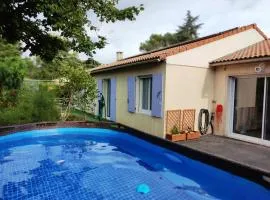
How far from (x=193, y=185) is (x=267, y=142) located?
14.1 ft

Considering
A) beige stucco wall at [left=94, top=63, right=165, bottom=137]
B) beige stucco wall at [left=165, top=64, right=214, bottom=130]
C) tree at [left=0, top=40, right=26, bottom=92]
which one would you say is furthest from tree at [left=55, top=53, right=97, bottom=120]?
tree at [left=0, top=40, right=26, bottom=92]

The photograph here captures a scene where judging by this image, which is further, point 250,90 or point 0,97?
point 0,97

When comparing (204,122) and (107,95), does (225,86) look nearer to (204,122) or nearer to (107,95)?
(204,122)

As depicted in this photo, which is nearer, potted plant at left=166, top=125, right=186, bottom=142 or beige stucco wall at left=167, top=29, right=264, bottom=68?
potted plant at left=166, top=125, right=186, bottom=142

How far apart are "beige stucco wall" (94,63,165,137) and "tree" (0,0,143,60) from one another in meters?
2.57

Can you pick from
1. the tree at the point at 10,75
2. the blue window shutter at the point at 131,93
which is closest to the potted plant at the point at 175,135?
the blue window shutter at the point at 131,93

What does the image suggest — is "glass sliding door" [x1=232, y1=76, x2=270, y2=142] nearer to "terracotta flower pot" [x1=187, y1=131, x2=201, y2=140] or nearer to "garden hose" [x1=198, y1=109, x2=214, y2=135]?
"garden hose" [x1=198, y1=109, x2=214, y2=135]

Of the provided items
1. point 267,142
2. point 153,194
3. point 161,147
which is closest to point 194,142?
point 161,147

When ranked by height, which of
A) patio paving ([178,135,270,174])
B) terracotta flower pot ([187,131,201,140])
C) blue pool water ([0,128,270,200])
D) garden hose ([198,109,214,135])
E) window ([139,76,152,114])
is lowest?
blue pool water ([0,128,270,200])

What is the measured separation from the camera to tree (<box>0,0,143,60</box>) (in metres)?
7.67

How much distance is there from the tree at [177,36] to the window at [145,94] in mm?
35743

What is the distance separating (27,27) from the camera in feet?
27.6

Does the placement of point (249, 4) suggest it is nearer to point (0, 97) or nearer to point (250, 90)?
point (250, 90)

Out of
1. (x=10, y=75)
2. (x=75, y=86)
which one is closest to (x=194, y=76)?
(x=75, y=86)
